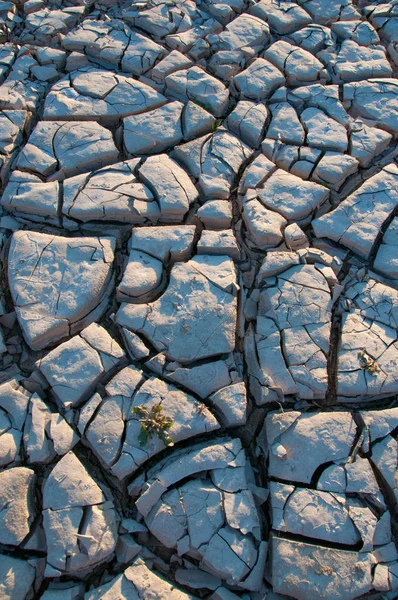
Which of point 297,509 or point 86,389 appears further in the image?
point 86,389

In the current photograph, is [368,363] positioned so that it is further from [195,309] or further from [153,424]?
[153,424]

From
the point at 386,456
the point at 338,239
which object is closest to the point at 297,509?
the point at 386,456

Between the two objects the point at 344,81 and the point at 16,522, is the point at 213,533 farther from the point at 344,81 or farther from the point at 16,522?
the point at 344,81

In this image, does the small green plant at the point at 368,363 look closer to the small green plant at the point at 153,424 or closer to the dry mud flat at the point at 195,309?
the dry mud flat at the point at 195,309

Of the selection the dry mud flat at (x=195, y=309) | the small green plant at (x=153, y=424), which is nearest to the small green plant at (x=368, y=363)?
the dry mud flat at (x=195, y=309)

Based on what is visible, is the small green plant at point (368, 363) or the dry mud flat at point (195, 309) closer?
the dry mud flat at point (195, 309)

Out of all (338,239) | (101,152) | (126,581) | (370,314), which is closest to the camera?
(126,581)
